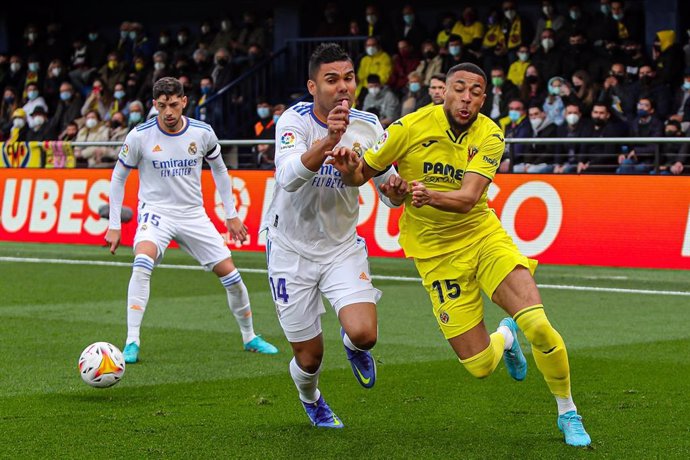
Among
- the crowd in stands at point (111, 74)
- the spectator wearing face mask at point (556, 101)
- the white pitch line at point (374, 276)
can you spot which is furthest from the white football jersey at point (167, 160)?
the crowd in stands at point (111, 74)

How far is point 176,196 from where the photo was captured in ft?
Answer: 36.7

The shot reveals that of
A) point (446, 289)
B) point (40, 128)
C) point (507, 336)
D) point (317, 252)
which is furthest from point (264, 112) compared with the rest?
point (446, 289)

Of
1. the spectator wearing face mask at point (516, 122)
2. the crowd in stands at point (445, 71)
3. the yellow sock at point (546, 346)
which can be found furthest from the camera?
the spectator wearing face mask at point (516, 122)

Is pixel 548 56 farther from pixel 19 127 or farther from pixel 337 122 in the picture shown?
pixel 337 122

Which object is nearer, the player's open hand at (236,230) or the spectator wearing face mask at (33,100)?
→ the player's open hand at (236,230)

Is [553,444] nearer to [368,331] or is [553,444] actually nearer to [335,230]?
[368,331]

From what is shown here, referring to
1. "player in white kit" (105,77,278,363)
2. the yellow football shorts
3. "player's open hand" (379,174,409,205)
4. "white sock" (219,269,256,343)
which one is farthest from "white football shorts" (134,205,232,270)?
"player's open hand" (379,174,409,205)

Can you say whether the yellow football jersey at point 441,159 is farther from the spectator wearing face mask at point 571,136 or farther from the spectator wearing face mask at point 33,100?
the spectator wearing face mask at point 33,100

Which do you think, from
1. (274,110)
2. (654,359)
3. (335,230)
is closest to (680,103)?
(274,110)

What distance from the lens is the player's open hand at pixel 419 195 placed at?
685cm

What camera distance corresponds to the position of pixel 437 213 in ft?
25.0

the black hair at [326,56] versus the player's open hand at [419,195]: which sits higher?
the black hair at [326,56]

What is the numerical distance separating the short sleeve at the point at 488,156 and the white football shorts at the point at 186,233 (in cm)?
409

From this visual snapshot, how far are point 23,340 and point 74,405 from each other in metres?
3.16
